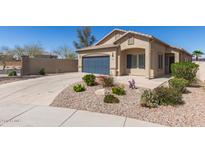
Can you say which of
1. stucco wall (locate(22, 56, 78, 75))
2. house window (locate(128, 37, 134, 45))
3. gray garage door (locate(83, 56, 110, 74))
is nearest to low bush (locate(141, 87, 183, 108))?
house window (locate(128, 37, 134, 45))

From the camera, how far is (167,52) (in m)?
19.7

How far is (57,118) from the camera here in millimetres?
6371

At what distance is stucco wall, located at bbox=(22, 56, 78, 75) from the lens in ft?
71.5

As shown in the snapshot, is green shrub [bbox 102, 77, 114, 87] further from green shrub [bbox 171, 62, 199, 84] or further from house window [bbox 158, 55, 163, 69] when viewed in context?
house window [bbox 158, 55, 163, 69]

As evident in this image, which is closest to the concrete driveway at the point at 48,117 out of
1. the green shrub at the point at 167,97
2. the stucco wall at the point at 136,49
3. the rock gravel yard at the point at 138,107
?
the rock gravel yard at the point at 138,107

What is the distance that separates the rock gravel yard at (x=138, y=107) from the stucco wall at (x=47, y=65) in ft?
45.8

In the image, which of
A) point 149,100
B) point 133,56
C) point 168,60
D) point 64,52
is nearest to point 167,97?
point 149,100

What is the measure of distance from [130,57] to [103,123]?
1283 centimetres

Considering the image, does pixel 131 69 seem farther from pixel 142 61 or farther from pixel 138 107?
pixel 138 107

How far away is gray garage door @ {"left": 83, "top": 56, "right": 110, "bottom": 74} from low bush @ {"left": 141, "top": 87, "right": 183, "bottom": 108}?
437 inches

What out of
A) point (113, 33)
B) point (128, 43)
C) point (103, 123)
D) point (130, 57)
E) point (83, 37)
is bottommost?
point (103, 123)
